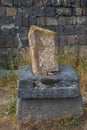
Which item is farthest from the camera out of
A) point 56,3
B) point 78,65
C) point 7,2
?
point 56,3

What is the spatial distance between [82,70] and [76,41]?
8.27 ft

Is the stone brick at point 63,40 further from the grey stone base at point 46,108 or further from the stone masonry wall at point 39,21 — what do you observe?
the grey stone base at point 46,108

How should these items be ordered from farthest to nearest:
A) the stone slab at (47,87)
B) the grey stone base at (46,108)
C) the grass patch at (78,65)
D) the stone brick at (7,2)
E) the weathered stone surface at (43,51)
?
1. the stone brick at (7,2)
2. the grass patch at (78,65)
3. the weathered stone surface at (43,51)
4. the grey stone base at (46,108)
5. the stone slab at (47,87)

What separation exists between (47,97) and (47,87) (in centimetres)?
14

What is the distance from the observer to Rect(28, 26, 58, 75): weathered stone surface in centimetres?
528

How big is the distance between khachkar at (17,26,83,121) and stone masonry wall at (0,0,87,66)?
397 centimetres

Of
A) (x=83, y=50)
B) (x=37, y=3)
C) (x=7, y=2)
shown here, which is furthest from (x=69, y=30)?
(x=7, y=2)

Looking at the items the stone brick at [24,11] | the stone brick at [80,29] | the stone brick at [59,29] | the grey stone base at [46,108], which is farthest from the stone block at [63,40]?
the grey stone base at [46,108]

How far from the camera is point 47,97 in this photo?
16.5 feet

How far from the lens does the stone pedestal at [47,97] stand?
5012 millimetres

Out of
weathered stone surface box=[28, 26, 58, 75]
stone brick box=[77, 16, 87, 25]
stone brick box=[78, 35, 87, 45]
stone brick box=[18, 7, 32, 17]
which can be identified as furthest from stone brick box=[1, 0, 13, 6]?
weathered stone surface box=[28, 26, 58, 75]

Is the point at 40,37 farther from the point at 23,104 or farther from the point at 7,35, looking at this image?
the point at 7,35

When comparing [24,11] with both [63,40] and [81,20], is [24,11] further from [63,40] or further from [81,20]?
[81,20]

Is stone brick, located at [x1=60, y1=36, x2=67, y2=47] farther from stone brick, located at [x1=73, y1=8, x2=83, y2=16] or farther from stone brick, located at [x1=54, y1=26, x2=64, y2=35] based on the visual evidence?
stone brick, located at [x1=73, y1=8, x2=83, y2=16]
